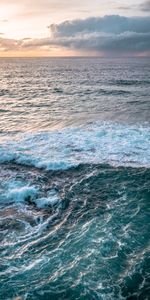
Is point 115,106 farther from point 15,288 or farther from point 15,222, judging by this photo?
point 15,288

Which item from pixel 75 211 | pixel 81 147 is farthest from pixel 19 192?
pixel 81 147

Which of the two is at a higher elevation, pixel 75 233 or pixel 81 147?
pixel 81 147

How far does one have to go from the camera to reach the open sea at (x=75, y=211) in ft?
29.8

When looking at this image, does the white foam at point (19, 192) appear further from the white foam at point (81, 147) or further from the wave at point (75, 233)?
the white foam at point (81, 147)

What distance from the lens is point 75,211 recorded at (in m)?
12.7

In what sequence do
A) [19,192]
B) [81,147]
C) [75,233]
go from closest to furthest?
[75,233]
[19,192]
[81,147]

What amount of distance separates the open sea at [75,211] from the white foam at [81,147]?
58 millimetres

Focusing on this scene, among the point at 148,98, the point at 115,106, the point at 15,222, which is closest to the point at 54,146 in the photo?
the point at 15,222

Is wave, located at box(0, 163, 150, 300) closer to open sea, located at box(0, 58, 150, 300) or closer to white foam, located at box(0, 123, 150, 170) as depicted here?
open sea, located at box(0, 58, 150, 300)

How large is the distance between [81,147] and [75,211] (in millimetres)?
7664

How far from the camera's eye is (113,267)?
9609 millimetres

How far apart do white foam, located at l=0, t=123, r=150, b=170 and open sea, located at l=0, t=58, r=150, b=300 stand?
0.06 m

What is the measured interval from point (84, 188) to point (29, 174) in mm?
3297

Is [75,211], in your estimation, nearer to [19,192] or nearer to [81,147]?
[19,192]
